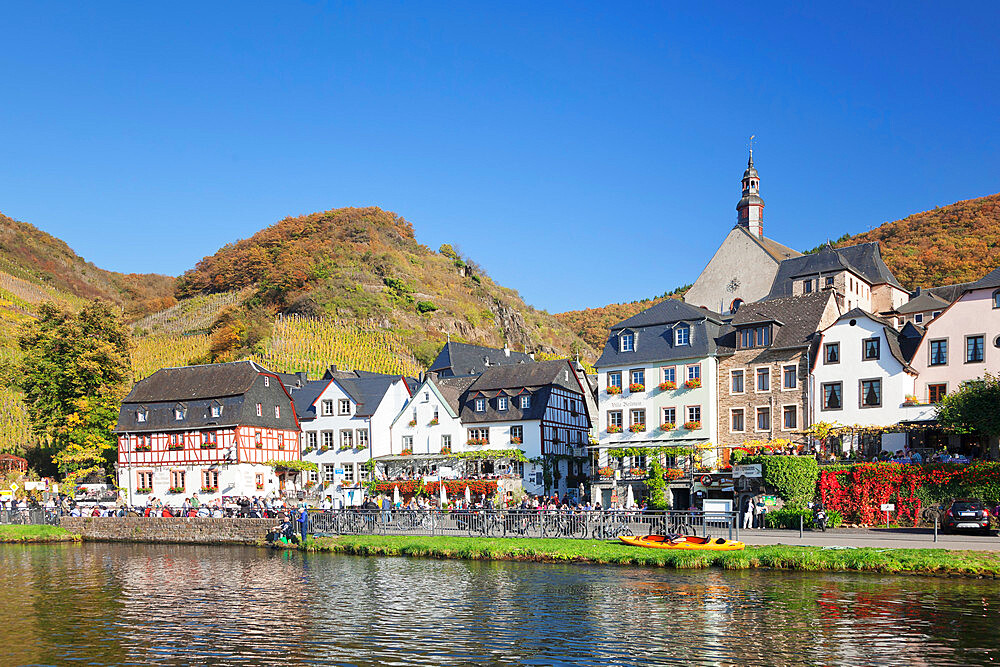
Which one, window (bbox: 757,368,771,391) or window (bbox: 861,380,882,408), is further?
window (bbox: 757,368,771,391)

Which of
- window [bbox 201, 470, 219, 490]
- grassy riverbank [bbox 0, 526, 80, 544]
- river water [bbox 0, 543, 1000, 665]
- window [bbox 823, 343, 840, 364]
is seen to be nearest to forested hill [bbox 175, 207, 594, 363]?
window [bbox 201, 470, 219, 490]

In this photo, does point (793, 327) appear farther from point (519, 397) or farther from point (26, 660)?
point (26, 660)

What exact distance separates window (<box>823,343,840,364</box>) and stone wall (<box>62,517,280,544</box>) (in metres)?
31.4

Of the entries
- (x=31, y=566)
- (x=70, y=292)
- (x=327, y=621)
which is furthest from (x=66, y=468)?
(x=70, y=292)

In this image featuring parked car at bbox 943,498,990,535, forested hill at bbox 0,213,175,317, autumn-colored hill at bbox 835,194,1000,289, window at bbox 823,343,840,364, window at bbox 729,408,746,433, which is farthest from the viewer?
forested hill at bbox 0,213,175,317

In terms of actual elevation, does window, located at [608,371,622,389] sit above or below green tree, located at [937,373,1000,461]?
above

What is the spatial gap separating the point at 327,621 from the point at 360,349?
79.2 metres

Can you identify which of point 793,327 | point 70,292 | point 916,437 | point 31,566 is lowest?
point 31,566

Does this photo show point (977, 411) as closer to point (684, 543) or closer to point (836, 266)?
point (684, 543)

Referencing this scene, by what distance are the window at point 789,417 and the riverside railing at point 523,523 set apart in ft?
39.2

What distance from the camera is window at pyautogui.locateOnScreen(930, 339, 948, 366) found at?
45125 mm

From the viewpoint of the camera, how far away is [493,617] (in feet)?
76.0

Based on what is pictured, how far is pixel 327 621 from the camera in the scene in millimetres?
23328

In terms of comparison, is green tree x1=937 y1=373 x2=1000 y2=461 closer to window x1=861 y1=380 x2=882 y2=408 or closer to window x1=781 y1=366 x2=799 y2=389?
window x1=861 y1=380 x2=882 y2=408
